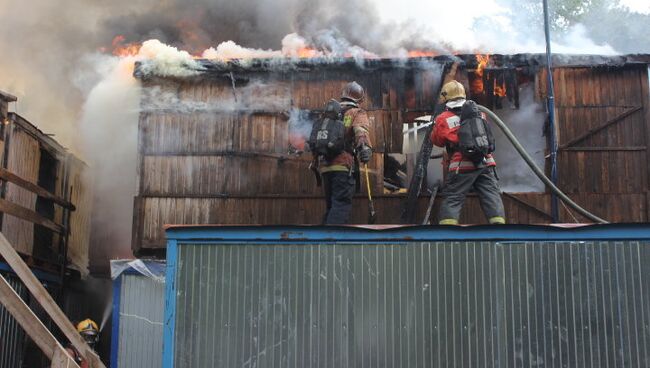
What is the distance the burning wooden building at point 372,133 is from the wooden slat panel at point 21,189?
5.62ft

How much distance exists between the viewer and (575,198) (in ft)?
29.2

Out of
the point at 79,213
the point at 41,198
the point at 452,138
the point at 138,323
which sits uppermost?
the point at 452,138

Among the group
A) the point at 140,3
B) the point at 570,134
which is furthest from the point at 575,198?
the point at 140,3

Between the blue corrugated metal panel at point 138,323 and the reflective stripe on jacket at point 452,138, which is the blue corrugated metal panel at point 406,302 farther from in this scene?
the blue corrugated metal panel at point 138,323

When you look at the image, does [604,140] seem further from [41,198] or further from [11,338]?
[41,198]

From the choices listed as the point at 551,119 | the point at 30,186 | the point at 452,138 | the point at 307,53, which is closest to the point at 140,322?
the point at 30,186

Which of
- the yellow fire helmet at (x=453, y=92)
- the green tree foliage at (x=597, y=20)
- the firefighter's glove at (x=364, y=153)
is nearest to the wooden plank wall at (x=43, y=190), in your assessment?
the firefighter's glove at (x=364, y=153)

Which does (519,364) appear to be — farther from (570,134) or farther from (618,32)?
(618,32)

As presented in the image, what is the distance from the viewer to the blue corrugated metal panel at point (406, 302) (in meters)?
5.36

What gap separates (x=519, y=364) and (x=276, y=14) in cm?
894

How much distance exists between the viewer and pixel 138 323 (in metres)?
8.81

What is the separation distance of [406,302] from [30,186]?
638 cm

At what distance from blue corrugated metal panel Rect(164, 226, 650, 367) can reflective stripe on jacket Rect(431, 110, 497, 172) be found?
190cm

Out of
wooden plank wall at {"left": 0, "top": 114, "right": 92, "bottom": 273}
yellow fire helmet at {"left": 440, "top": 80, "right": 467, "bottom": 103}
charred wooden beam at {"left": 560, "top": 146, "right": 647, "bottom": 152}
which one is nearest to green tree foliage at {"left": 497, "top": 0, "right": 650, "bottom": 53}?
charred wooden beam at {"left": 560, "top": 146, "right": 647, "bottom": 152}
